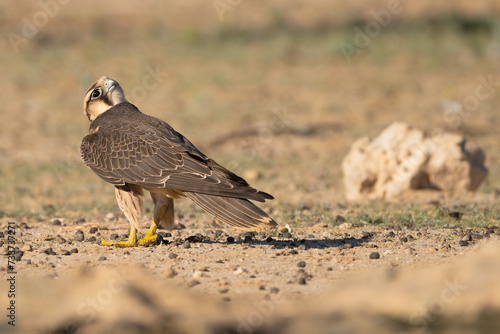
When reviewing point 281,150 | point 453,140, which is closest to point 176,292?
point 453,140

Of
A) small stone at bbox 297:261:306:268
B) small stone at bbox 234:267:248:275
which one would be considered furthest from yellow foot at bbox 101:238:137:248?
small stone at bbox 297:261:306:268

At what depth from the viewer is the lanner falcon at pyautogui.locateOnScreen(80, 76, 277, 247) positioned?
624 centimetres

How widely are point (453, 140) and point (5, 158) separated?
7935 mm

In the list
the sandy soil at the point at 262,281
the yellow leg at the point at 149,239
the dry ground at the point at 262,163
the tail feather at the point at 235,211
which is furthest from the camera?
the yellow leg at the point at 149,239

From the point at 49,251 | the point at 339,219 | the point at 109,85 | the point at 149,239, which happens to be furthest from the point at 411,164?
the point at 49,251

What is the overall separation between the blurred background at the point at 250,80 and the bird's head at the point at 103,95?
6.66 ft

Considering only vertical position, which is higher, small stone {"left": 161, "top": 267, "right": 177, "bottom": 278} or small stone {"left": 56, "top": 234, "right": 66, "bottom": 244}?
small stone {"left": 56, "top": 234, "right": 66, "bottom": 244}

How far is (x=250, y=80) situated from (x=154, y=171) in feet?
36.2

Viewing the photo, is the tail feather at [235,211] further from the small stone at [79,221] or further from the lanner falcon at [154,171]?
the small stone at [79,221]

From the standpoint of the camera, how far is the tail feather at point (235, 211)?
6.12 metres

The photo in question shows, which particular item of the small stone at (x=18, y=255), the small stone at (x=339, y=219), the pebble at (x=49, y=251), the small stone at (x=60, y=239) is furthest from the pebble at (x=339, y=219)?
the small stone at (x=18, y=255)

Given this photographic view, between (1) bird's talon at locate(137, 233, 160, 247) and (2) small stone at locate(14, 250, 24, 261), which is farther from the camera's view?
(1) bird's talon at locate(137, 233, 160, 247)

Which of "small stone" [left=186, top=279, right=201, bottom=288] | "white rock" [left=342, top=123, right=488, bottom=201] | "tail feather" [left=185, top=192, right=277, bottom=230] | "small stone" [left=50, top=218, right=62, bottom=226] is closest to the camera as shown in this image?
"small stone" [left=186, top=279, right=201, bottom=288]

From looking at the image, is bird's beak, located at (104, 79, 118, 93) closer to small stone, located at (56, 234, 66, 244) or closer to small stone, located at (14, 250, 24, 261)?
small stone, located at (56, 234, 66, 244)
